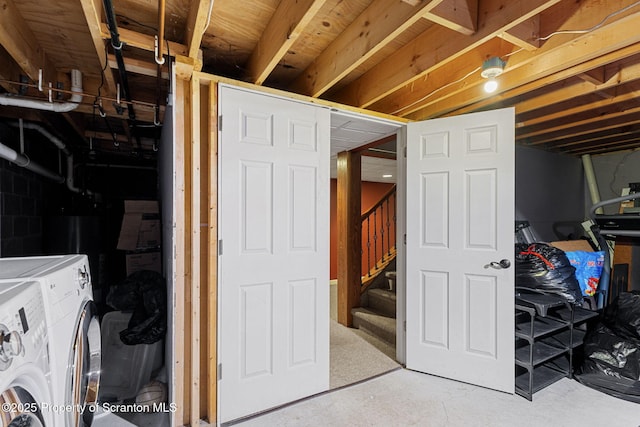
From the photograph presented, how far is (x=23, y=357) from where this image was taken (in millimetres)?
737

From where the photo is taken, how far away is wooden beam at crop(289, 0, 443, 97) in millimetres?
1469

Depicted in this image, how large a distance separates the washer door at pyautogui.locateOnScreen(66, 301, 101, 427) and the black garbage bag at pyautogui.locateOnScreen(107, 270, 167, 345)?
610mm

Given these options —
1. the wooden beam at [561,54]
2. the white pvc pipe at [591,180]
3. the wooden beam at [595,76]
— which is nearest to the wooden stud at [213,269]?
the wooden beam at [561,54]

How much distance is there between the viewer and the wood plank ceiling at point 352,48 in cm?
153

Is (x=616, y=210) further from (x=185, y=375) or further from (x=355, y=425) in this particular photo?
(x=185, y=375)

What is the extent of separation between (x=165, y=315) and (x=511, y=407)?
8.51 ft

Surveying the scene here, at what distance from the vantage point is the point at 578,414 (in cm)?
198

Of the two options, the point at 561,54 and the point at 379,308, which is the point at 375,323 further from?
the point at 561,54

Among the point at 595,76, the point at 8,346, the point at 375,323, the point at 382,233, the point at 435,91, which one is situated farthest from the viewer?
the point at 382,233

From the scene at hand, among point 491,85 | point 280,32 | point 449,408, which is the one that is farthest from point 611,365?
point 280,32

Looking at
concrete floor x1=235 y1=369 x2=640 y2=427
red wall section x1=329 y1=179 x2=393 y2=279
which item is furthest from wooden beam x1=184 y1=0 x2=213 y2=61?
red wall section x1=329 y1=179 x2=393 y2=279

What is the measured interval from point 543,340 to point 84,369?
3.27 m

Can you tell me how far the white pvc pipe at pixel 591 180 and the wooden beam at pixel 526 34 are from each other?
3.85 m

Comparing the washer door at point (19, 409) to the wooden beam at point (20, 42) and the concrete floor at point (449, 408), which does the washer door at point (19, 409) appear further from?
the wooden beam at point (20, 42)
